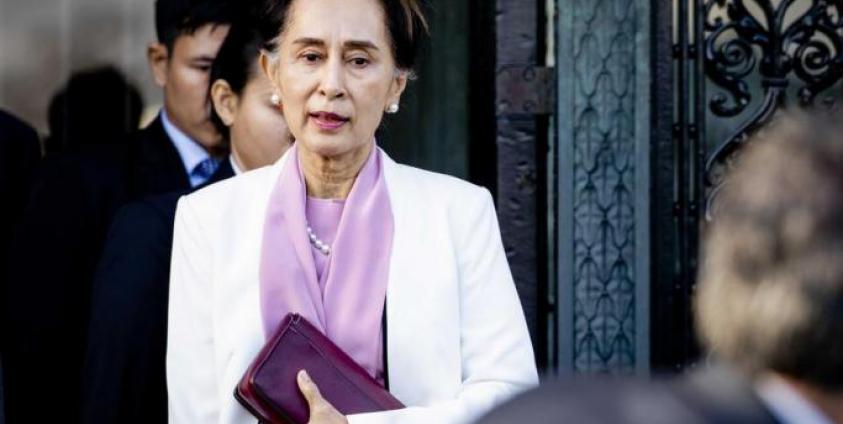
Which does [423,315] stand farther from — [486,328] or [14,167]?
[14,167]

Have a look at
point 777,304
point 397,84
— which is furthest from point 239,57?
point 777,304

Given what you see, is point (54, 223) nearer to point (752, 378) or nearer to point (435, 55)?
point (435, 55)

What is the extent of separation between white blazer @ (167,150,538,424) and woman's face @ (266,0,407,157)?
5.7 inches

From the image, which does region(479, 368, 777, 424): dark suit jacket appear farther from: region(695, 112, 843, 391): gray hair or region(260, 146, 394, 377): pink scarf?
region(260, 146, 394, 377): pink scarf

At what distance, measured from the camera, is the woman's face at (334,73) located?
11.3 ft

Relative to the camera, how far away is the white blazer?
10.8 feet

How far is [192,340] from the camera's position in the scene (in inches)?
132

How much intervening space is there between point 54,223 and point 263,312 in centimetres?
144

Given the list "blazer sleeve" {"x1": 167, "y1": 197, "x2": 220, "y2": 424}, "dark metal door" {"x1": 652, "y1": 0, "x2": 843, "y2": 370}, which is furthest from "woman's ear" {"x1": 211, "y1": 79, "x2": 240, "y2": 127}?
"dark metal door" {"x1": 652, "y1": 0, "x2": 843, "y2": 370}

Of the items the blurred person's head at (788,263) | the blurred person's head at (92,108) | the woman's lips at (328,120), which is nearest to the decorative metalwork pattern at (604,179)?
the woman's lips at (328,120)

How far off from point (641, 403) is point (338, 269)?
5.92 ft

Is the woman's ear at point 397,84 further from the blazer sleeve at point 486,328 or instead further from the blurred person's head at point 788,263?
the blurred person's head at point 788,263

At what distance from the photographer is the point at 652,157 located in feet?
16.8

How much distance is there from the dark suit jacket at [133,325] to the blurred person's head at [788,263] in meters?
2.19
